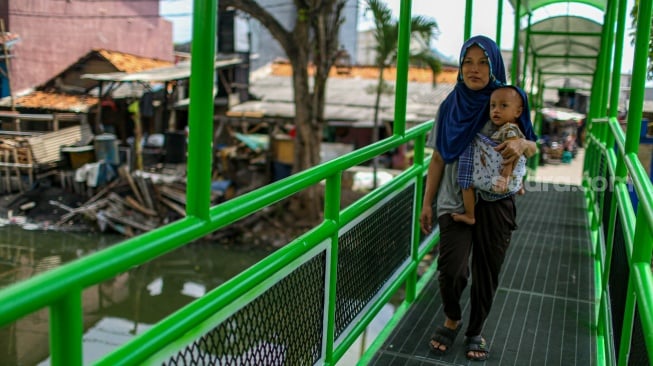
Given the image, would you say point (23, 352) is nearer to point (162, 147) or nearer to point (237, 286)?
point (237, 286)

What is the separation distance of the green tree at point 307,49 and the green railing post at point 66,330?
11.4 meters

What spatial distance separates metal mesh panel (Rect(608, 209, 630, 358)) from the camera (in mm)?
2453

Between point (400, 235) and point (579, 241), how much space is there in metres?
2.73

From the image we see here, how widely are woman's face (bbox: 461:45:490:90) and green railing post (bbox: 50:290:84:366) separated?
193 cm

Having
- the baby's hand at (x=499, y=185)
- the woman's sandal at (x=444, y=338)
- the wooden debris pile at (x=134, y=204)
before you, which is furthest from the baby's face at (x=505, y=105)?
the wooden debris pile at (x=134, y=204)

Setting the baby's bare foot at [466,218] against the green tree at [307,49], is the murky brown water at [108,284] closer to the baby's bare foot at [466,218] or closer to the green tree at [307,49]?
the green tree at [307,49]

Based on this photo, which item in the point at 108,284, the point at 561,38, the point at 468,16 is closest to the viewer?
the point at 468,16

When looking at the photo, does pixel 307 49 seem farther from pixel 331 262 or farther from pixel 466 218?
pixel 331 262

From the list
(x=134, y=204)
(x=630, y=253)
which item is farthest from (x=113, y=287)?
(x=630, y=253)

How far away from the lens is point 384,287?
10.8ft

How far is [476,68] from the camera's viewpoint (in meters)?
2.66

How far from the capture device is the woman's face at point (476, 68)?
2639 millimetres

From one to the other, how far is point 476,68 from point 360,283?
3.53 feet

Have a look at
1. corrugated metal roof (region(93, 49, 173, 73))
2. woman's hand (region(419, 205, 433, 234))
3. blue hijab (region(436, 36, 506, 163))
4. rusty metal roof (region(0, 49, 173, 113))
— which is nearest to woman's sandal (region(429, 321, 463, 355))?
woman's hand (region(419, 205, 433, 234))
